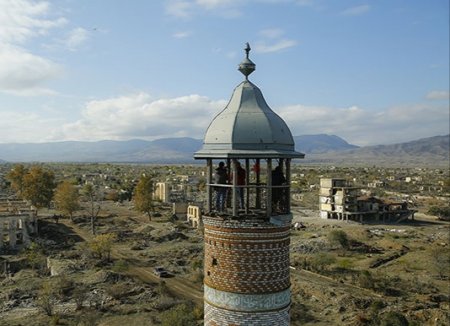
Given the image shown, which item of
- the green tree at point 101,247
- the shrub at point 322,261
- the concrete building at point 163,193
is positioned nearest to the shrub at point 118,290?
the green tree at point 101,247

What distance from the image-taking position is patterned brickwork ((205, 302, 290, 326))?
8.91m

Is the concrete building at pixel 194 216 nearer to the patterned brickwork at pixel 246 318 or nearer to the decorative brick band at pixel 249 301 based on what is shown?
the patterned brickwork at pixel 246 318

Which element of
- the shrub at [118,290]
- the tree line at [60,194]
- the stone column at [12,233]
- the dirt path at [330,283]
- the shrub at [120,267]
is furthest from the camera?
the tree line at [60,194]

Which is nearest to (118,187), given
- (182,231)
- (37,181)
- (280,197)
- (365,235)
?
(37,181)

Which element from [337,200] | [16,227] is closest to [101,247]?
[16,227]

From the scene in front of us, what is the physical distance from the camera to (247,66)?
975cm

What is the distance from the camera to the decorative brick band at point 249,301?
8867mm

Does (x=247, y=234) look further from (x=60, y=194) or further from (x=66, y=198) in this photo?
(x=60, y=194)

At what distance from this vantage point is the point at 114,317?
2877 centimetres

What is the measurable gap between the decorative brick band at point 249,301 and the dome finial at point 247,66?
13.9 ft

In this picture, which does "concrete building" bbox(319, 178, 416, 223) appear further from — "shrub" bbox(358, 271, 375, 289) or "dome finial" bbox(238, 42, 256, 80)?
"dome finial" bbox(238, 42, 256, 80)

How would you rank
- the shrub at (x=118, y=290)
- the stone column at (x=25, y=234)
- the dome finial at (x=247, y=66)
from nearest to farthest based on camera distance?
the dome finial at (x=247, y=66) < the shrub at (x=118, y=290) < the stone column at (x=25, y=234)

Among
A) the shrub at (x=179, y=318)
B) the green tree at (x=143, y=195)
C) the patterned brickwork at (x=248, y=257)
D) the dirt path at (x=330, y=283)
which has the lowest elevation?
the dirt path at (x=330, y=283)

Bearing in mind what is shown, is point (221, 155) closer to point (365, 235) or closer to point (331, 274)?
point (331, 274)
